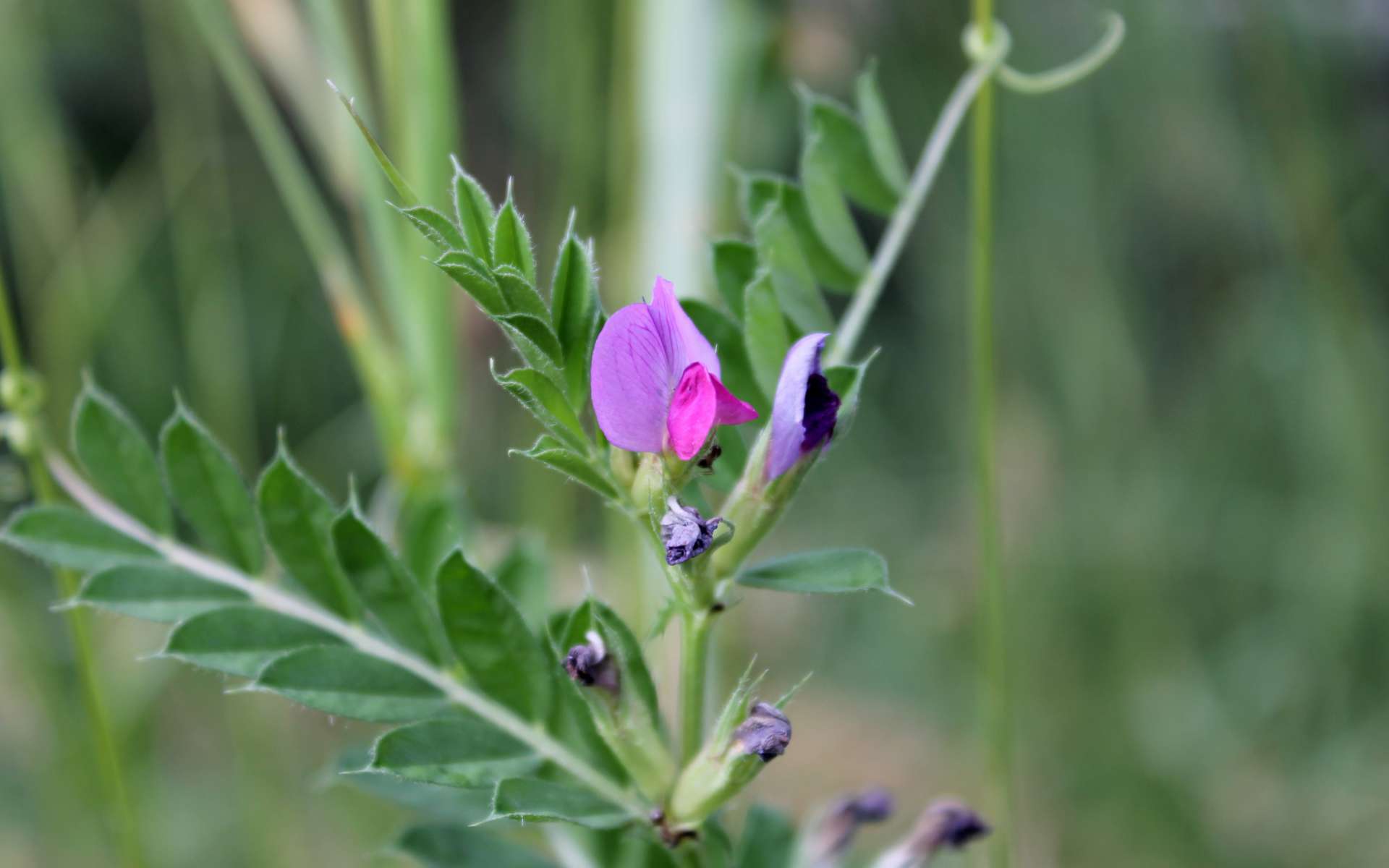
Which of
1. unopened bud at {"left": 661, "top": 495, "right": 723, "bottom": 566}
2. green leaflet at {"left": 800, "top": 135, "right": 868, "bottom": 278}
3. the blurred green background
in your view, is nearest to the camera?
unopened bud at {"left": 661, "top": 495, "right": 723, "bottom": 566}

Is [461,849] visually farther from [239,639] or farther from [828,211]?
[828,211]

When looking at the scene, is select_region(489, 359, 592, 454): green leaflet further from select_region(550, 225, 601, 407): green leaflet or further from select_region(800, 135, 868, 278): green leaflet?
select_region(800, 135, 868, 278): green leaflet

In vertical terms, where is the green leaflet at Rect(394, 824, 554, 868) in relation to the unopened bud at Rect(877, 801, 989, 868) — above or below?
above

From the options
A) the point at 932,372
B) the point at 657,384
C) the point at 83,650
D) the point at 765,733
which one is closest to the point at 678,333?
the point at 657,384

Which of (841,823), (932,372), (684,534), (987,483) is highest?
(684,534)

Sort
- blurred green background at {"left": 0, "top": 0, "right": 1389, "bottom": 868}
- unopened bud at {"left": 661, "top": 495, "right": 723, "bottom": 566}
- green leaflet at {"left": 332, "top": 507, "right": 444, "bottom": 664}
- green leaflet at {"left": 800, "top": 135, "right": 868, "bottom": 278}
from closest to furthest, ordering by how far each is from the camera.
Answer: unopened bud at {"left": 661, "top": 495, "right": 723, "bottom": 566} → green leaflet at {"left": 332, "top": 507, "right": 444, "bottom": 664} → green leaflet at {"left": 800, "top": 135, "right": 868, "bottom": 278} → blurred green background at {"left": 0, "top": 0, "right": 1389, "bottom": 868}

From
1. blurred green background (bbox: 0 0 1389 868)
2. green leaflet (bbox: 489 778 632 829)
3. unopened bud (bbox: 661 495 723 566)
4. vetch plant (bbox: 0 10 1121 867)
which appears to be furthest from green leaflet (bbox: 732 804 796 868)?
blurred green background (bbox: 0 0 1389 868)

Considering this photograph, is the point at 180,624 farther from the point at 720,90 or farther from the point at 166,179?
the point at 166,179
